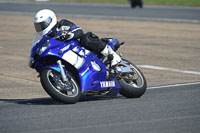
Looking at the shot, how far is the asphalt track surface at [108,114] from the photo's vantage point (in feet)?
22.4

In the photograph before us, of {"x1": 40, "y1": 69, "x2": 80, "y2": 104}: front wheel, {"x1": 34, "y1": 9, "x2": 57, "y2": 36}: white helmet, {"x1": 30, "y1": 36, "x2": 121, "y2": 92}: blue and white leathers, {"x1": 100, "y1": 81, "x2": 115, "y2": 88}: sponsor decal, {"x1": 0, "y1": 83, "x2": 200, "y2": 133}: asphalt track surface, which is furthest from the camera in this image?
{"x1": 100, "y1": 81, "x2": 115, "y2": 88}: sponsor decal

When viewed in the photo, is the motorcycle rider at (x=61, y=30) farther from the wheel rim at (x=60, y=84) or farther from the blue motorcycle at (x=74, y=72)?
the wheel rim at (x=60, y=84)

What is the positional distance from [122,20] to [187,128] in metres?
22.4

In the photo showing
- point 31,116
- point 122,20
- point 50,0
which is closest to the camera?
point 31,116

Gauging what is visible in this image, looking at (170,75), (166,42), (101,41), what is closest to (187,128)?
(101,41)

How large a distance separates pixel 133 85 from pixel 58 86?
148cm

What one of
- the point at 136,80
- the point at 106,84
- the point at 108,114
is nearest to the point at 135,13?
the point at 136,80

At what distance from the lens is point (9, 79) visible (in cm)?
1185

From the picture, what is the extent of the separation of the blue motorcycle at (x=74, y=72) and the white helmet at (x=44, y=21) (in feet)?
0.39

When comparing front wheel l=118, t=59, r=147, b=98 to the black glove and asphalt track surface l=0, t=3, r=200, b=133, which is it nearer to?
asphalt track surface l=0, t=3, r=200, b=133

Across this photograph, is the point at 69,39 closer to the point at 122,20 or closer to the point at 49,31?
the point at 49,31

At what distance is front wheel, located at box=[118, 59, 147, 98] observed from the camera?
30.0 ft

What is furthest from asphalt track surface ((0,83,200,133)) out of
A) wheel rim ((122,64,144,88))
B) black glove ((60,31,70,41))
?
black glove ((60,31,70,41))

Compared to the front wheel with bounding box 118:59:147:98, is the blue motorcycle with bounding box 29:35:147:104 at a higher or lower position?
higher
